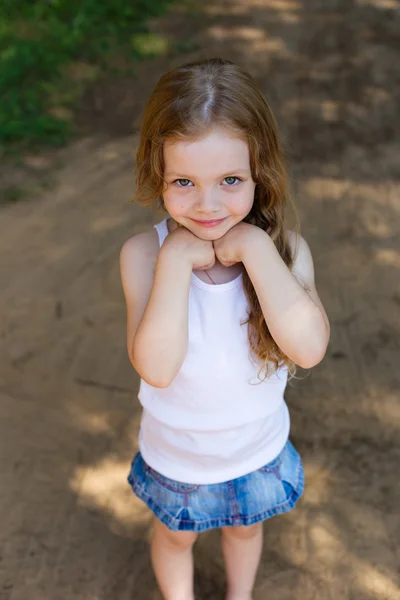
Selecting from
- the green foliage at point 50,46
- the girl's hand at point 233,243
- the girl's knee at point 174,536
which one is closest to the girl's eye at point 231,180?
the girl's hand at point 233,243

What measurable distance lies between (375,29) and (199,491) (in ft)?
14.2

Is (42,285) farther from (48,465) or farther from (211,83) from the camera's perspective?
(211,83)

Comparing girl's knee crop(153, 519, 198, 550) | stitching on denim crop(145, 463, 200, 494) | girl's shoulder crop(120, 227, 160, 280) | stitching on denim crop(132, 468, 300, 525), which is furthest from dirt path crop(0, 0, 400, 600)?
girl's shoulder crop(120, 227, 160, 280)

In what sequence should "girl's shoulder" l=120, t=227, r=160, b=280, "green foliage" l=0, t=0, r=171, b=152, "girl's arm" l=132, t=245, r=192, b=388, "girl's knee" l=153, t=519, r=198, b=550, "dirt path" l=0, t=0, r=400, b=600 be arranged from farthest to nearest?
"green foliage" l=0, t=0, r=171, b=152 < "dirt path" l=0, t=0, r=400, b=600 < "girl's knee" l=153, t=519, r=198, b=550 < "girl's shoulder" l=120, t=227, r=160, b=280 < "girl's arm" l=132, t=245, r=192, b=388

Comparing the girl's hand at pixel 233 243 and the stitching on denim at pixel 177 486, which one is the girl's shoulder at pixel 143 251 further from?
the stitching on denim at pixel 177 486

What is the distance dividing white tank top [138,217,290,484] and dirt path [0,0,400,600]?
2.34 feet

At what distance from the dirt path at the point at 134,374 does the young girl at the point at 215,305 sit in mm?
616

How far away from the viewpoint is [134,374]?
3.11 metres

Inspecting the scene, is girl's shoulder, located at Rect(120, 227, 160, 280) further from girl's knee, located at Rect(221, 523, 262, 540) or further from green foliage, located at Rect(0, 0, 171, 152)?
green foliage, located at Rect(0, 0, 171, 152)

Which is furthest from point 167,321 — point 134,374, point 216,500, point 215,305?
point 134,374

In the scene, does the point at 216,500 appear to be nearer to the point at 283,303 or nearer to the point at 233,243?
the point at 283,303

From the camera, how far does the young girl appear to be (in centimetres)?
167

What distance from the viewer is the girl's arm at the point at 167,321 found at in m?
1.75

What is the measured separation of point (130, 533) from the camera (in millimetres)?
2576
